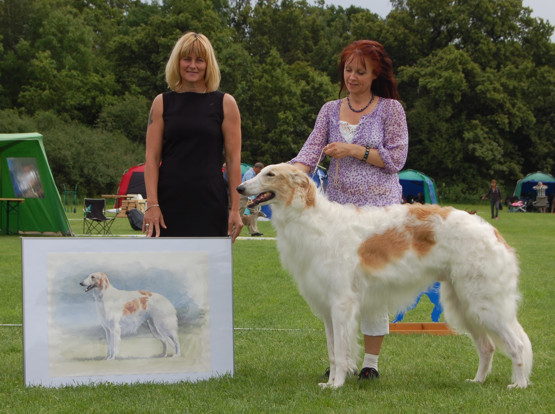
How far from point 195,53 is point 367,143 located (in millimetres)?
1259

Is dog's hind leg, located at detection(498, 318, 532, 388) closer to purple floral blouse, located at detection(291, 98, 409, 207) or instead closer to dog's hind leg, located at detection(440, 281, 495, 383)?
dog's hind leg, located at detection(440, 281, 495, 383)

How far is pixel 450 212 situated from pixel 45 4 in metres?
50.5

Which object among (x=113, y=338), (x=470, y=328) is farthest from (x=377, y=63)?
(x=113, y=338)

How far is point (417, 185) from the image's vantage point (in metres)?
30.9

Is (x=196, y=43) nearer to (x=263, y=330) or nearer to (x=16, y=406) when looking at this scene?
(x=16, y=406)

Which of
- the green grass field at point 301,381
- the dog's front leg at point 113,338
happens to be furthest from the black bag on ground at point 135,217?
the dog's front leg at point 113,338

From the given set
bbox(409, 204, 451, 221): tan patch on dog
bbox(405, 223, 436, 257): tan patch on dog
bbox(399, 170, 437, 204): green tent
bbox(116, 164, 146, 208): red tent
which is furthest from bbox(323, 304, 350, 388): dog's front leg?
bbox(116, 164, 146, 208): red tent

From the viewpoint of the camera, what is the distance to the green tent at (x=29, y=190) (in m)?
15.4

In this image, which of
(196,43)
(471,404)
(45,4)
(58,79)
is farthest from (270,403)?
(45,4)

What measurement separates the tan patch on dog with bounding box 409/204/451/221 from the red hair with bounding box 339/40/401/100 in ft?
2.75

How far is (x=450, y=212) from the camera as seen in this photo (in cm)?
407

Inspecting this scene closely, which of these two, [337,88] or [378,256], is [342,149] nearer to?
[378,256]

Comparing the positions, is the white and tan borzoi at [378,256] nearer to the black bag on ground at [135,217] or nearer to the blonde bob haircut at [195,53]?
the blonde bob haircut at [195,53]

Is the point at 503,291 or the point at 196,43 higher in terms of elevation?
the point at 196,43
